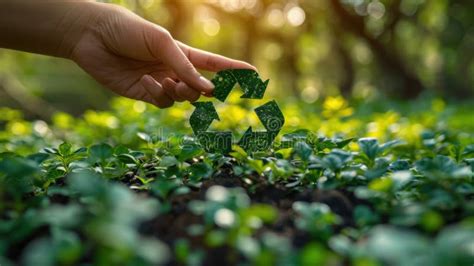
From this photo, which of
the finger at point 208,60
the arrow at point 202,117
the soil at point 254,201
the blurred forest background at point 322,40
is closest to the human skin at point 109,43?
the finger at point 208,60

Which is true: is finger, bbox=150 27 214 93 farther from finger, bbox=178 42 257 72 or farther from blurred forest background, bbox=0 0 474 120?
blurred forest background, bbox=0 0 474 120

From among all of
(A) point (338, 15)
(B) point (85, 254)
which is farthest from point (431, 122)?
(A) point (338, 15)

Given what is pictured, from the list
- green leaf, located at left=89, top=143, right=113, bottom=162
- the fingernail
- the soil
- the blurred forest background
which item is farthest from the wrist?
the blurred forest background

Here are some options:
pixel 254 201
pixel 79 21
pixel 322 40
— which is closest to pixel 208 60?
pixel 79 21

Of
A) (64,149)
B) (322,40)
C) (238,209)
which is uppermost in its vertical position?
(322,40)

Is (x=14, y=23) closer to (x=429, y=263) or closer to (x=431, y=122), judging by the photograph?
(x=429, y=263)

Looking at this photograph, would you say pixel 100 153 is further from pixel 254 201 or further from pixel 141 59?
pixel 141 59

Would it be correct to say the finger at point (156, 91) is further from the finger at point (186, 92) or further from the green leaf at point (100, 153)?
the green leaf at point (100, 153)
